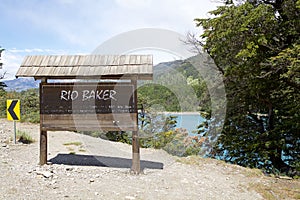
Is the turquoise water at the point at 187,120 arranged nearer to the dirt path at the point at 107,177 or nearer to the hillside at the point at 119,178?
the dirt path at the point at 107,177

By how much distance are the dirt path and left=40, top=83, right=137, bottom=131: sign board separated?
1.16 m

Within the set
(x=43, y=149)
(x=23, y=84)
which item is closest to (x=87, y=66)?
(x=43, y=149)

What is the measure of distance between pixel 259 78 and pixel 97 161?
21.8 ft

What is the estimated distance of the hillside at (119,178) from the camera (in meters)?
5.33

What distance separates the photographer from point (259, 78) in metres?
10.1

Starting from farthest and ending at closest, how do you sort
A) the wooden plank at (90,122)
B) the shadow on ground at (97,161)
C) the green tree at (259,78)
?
the green tree at (259,78), the shadow on ground at (97,161), the wooden plank at (90,122)

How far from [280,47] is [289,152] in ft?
15.2

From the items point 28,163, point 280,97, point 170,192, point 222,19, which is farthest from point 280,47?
point 28,163

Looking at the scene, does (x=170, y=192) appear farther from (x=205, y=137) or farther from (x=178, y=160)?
(x=205, y=137)

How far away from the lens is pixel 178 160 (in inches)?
334

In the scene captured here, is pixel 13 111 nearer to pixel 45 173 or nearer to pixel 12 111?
pixel 12 111

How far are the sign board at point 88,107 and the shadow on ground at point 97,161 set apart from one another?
1.27m

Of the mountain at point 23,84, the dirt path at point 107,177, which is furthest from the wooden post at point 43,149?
the mountain at point 23,84

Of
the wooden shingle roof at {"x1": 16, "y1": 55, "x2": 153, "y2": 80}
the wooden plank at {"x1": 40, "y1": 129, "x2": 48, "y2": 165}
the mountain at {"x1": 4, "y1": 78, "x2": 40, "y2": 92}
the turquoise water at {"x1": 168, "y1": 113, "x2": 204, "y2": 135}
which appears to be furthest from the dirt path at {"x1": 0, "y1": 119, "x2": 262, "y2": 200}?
the turquoise water at {"x1": 168, "y1": 113, "x2": 204, "y2": 135}
